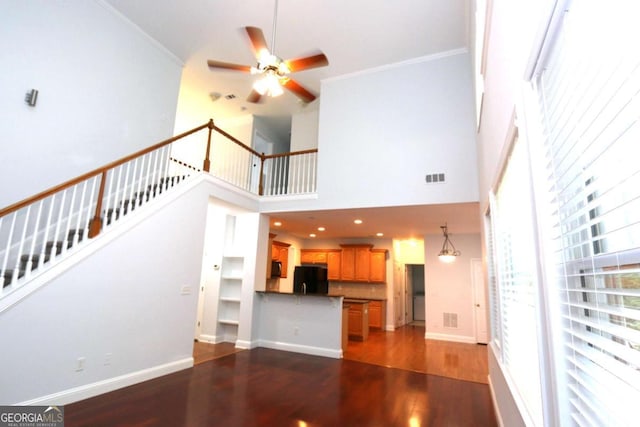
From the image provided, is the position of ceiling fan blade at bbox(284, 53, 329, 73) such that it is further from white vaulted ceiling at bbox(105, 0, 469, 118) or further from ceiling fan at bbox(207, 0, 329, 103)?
Result: white vaulted ceiling at bbox(105, 0, 469, 118)

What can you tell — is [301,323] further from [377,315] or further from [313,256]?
[313,256]

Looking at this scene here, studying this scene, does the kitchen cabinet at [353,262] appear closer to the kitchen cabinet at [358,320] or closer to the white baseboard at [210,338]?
the kitchen cabinet at [358,320]

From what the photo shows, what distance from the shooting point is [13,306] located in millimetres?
3014

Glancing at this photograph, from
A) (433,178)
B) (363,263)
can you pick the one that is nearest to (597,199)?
(433,178)

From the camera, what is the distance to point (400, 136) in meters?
5.94

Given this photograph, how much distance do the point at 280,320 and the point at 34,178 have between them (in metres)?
4.58

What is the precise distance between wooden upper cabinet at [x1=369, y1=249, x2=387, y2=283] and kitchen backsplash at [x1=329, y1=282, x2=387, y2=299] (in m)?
0.37

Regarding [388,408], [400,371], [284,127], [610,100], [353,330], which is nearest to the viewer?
[610,100]

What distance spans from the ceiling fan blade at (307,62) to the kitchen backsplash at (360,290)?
7501mm

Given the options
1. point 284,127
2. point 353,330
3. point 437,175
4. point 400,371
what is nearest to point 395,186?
point 437,175

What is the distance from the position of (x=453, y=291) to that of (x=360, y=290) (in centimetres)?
279

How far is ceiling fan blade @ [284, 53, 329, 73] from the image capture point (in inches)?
138

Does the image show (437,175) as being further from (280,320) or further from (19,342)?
(19,342)

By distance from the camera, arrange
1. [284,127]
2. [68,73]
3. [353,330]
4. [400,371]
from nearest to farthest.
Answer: [68,73]
[400,371]
[353,330]
[284,127]
